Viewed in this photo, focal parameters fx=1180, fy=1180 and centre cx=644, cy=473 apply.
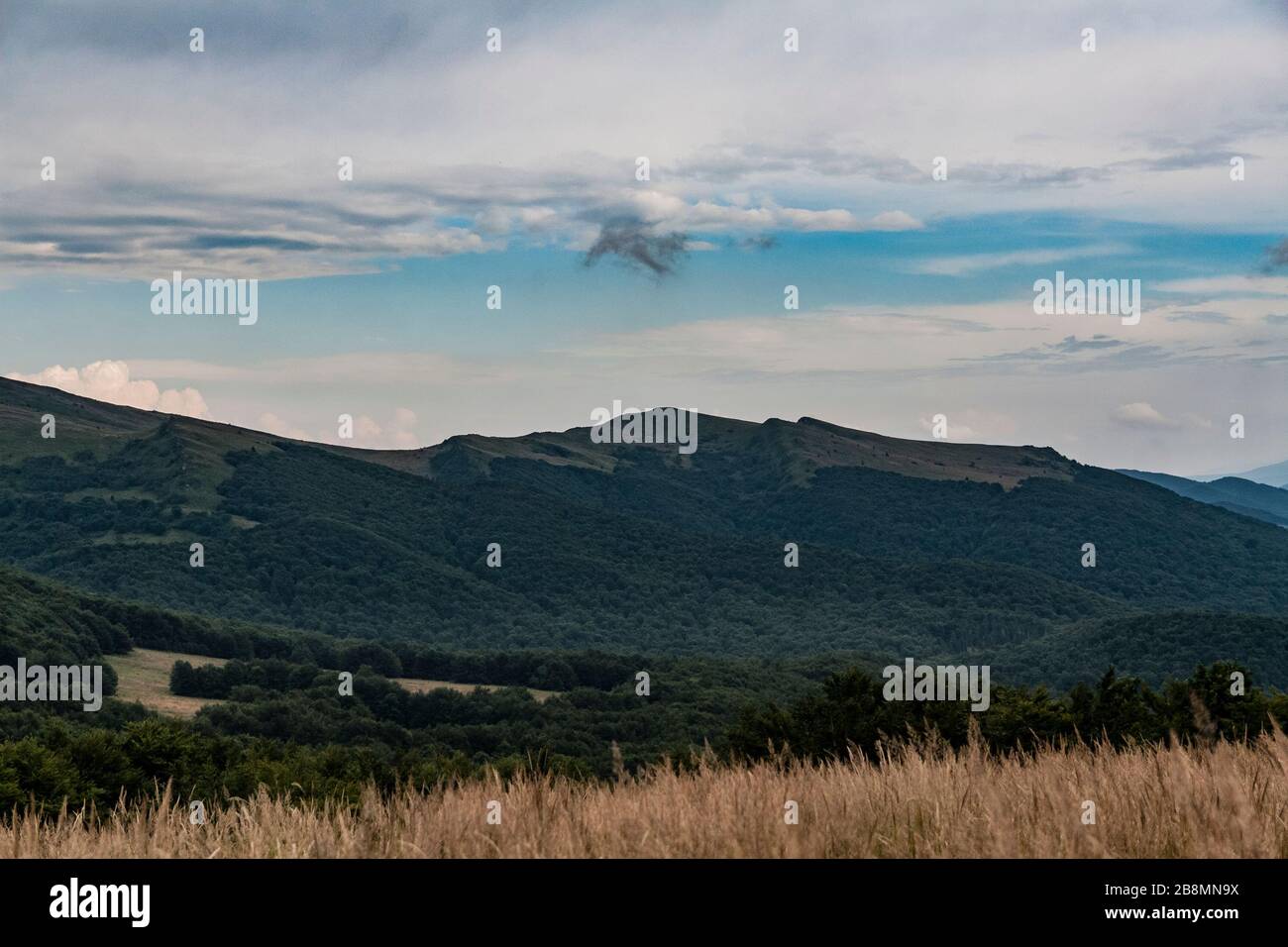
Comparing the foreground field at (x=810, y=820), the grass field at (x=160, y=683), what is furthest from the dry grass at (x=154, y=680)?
the foreground field at (x=810, y=820)

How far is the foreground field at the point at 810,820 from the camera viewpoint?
6406mm

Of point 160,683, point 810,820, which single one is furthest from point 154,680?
point 810,820

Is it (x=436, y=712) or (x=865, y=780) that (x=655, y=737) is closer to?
(x=436, y=712)

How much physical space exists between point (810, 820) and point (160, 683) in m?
149

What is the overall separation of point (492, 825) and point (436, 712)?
431 ft

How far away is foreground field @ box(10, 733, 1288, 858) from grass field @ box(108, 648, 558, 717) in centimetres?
11855

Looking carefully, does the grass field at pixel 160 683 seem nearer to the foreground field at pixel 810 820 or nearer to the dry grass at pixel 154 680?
the dry grass at pixel 154 680

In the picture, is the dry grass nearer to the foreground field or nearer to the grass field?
the grass field

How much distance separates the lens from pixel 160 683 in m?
142

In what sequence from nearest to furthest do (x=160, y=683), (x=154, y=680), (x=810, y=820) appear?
(x=810, y=820) < (x=160, y=683) < (x=154, y=680)

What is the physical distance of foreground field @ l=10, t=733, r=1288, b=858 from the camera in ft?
21.0

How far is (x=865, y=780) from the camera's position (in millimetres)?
8578

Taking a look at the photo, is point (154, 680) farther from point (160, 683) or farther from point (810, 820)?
point (810, 820)

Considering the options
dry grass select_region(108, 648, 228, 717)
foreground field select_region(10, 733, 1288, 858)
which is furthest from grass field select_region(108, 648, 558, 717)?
foreground field select_region(10, 733, 1288, 858)
